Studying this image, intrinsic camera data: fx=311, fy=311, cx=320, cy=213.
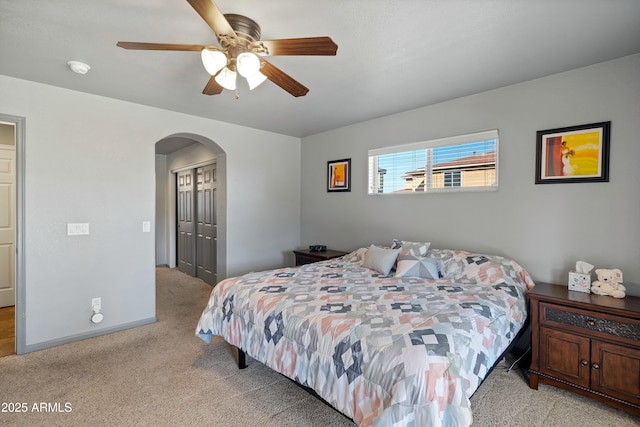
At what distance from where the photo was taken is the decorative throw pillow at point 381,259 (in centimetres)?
306

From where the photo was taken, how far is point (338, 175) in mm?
4508

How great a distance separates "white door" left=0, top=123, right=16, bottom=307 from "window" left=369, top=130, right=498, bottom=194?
4.65 m

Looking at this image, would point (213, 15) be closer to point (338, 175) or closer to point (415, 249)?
point (415, 249)

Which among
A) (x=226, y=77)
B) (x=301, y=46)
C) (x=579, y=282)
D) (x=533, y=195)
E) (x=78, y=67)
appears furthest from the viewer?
(x=533, y=195)

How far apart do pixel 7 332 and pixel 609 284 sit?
555 centimetres

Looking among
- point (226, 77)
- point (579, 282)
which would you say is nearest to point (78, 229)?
→ point (226, 77)

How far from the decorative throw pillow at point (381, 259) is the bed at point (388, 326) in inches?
0.5

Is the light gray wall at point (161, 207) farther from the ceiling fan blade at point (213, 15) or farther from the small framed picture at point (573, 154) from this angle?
the small framed picture at point (573, 154)

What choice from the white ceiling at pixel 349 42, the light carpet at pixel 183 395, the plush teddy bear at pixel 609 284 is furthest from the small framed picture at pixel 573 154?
the light carpet at pixel 183 395

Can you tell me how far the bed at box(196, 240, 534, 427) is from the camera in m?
1.42

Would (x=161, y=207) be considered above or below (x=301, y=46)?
below

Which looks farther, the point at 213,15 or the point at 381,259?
the point at 381,259

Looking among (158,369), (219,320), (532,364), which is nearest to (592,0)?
(532,364)

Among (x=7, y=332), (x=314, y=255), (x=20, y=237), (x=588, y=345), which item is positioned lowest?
→ (x=7, y=332)
